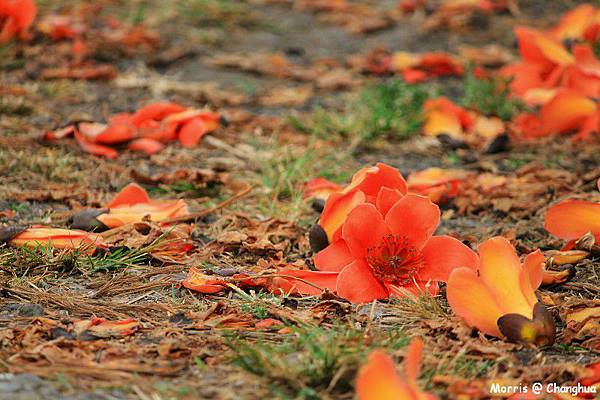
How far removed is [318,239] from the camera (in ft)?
8.20

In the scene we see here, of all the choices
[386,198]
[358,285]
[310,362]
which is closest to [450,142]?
[386,198]

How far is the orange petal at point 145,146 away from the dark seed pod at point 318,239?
1.50 m

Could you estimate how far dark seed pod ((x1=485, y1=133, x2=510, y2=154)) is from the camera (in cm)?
403

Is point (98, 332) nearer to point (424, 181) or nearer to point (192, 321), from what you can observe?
point (192, 321)

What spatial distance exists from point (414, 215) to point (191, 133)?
193 centimetres

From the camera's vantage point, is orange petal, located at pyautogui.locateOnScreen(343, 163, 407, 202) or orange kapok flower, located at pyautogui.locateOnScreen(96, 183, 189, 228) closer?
orange petal, located at pyautogui.locateOnScreen(343, 163, 407, 202)

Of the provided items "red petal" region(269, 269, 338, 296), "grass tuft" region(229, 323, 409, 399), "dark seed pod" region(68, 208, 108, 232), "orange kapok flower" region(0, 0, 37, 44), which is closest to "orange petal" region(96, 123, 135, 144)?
"dark seed pod" region(68, 208, 108, 232)

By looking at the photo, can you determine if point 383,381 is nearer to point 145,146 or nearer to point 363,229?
point 363,229

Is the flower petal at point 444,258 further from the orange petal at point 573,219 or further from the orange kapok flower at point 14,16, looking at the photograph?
the orange kapok flower at point 14,16

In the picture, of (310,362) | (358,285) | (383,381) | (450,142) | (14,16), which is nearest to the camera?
(383,381)

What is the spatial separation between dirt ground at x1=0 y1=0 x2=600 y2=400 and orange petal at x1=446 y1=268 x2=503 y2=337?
5 centimetres

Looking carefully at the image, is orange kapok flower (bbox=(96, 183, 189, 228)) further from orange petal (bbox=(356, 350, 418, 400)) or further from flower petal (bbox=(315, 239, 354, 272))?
orange petal (bbox=(356, 350, 418, 400))

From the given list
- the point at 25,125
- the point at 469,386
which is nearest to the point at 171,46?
the point at 25,125

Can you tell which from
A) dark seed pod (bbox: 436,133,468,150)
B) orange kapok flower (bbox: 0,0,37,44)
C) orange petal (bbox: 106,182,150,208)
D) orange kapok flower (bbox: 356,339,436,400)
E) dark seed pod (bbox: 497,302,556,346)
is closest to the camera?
orange kapok flower (bbox: 356,339,436,400)
